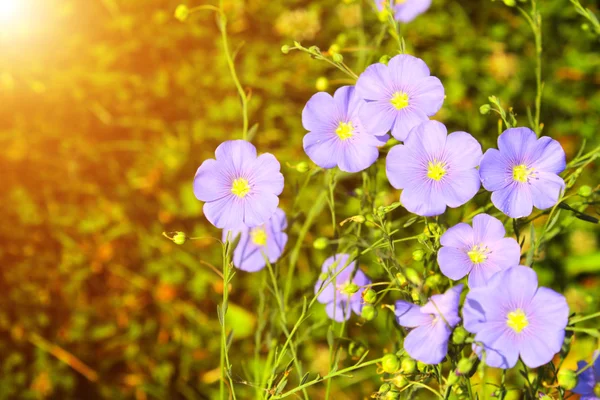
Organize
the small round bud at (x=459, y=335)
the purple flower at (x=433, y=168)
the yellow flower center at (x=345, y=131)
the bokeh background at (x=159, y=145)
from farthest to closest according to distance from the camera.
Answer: the bokeh background at (x=159, y=145) → the yellow flower center at (x=345, y=131) → the purple flower at (x=433, y=168) → the small round bud at (x=459, y=335)

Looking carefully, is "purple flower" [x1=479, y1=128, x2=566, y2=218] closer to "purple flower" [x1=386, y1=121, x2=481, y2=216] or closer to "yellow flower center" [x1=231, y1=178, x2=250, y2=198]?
"purple flower" [x1=386, y1=121, x2=481, y2=216]

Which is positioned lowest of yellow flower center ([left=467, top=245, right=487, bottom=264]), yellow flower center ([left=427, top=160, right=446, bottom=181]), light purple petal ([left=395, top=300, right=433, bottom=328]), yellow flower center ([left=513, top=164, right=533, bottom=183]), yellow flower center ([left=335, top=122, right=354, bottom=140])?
light purple petal ([left=395, top=300, right=433, bottom=328])

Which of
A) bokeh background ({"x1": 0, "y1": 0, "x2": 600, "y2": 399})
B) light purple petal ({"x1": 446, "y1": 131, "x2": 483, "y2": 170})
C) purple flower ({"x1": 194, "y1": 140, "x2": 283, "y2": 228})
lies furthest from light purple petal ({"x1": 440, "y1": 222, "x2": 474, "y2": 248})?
bokeh background ({"x1": 0, "y1": 0, "x2": 600, "y2": 399})

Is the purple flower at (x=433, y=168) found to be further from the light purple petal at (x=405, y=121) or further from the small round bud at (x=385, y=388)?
the small round bud at (x=385, y=388)

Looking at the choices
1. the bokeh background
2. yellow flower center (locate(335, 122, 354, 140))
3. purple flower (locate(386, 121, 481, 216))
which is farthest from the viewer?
the bokeh background

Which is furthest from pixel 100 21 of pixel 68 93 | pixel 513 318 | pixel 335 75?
pixel 513 318

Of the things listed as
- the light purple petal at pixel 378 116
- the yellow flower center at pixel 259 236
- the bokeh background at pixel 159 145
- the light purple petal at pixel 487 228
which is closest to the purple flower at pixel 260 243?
the yellow flower center at pixel 259 236

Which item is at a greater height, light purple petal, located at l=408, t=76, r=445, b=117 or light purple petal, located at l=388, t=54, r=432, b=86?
light purple petal, located at l=388, t=54, r=432, b=86

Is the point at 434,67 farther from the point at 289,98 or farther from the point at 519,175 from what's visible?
the point at 519,175
